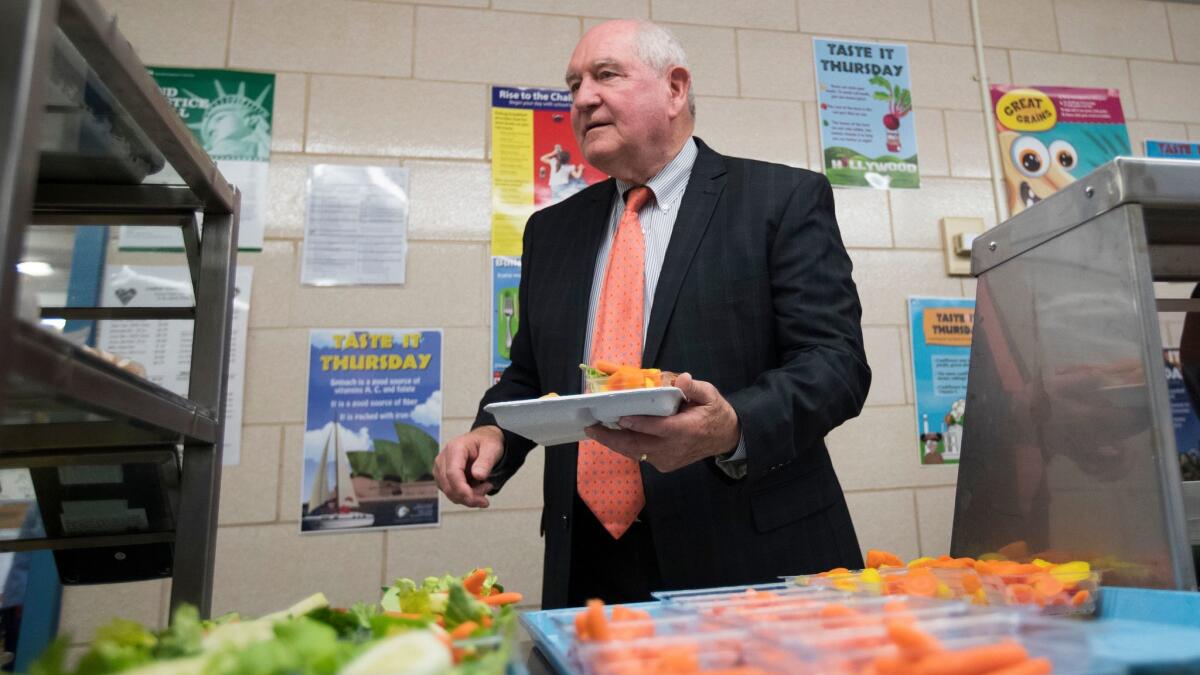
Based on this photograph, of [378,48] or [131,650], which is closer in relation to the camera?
[131,650]

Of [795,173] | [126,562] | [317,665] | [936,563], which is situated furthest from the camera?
[795,173]

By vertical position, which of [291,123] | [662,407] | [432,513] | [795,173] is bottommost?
[432,513]

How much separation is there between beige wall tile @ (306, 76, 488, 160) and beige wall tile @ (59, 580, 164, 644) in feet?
4.52

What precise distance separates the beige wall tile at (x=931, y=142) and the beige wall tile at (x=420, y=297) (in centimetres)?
164

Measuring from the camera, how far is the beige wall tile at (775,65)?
263cm

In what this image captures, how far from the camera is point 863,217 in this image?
260 centimetres

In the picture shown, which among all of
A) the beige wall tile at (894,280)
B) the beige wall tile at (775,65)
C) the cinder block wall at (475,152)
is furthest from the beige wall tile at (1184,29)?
the beige wall tile at (775,65)

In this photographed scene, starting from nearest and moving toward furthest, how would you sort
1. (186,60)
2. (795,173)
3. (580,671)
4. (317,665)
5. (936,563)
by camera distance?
(317,665)
(580,671)
(936,563)
(795,173)
(186,60)

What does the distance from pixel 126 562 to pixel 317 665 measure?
33.3 inches

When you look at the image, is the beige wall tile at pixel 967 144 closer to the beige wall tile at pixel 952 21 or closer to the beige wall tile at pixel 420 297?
the beige wall tile at pixel 952 21

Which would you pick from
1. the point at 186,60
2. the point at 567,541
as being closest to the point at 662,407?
the point at 567,541

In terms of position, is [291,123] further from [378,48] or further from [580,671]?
[580,671]

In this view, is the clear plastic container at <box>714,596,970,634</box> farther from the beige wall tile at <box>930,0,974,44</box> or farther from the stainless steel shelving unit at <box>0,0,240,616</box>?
the beige wall tile at <box>930,0,974,44</box>

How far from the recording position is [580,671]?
0.59m
